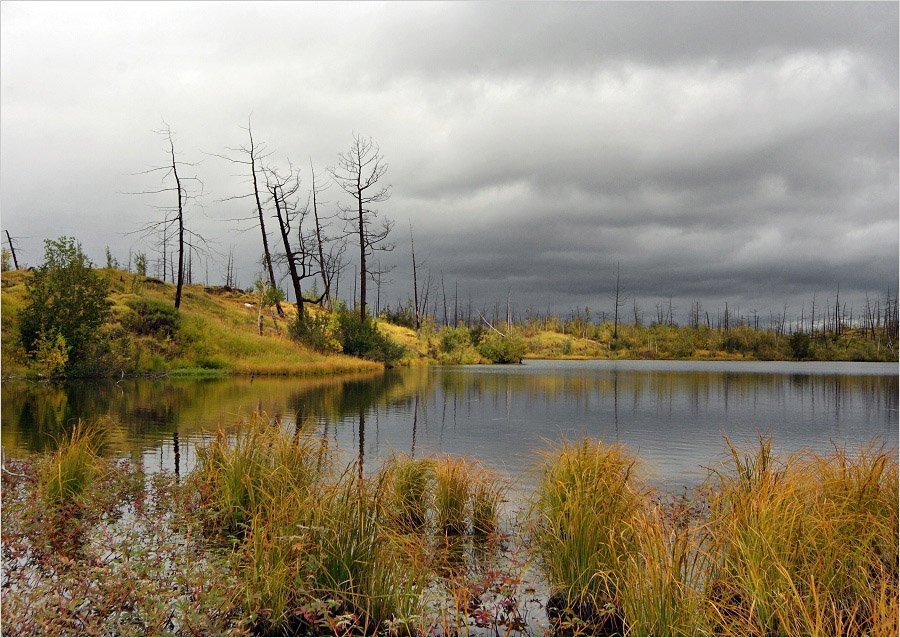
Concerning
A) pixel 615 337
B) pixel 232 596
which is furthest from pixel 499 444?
pixel 615 337

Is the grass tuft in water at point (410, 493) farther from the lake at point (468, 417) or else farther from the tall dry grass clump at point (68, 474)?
the tall dry grass clump at point (68, 474)

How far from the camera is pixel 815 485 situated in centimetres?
556

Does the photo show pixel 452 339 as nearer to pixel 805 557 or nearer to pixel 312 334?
pixel 312 334

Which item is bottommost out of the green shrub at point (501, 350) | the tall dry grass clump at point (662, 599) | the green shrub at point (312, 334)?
the green shrub at point (501, 350)

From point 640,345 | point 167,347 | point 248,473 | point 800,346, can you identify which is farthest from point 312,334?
point 640,345

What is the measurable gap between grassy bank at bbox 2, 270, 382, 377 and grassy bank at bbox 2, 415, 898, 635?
23266 millimetres

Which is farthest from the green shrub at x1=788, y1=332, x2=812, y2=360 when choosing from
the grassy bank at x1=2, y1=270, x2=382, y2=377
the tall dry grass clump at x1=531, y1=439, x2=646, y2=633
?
the tall dry grass clump at x1=531, y1=439, x2=646, y2=633

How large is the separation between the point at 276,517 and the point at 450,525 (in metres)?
2.37

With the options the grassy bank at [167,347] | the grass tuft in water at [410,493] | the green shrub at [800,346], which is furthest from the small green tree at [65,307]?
the green shrub at [800,346]

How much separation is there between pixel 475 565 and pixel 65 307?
25.9 meters

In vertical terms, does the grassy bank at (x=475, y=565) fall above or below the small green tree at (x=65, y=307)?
below

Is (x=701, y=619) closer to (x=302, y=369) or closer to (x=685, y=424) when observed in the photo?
(x=685, y=424)

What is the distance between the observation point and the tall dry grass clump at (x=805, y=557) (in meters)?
3.87

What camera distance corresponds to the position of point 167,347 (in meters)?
32.6
